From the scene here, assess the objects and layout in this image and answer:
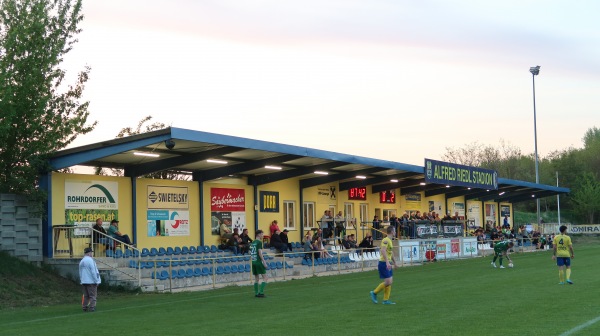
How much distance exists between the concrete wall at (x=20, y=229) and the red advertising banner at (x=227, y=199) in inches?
366

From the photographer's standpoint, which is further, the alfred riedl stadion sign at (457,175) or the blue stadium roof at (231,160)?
the alfred riedl stadion sign at (457,175)

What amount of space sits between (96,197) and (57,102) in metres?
3.72

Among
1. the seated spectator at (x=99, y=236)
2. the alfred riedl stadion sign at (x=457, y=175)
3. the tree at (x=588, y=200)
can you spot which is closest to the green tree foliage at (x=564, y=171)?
the tree at (x=588, y=200)

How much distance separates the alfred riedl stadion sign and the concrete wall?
20.1 meters

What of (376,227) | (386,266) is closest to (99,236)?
(386,266)

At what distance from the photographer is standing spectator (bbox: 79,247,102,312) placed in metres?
17.0

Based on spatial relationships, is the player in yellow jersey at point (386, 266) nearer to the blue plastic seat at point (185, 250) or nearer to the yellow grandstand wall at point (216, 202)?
the blue plastic seat at point (185, 250)

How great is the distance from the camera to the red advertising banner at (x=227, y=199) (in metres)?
31.7

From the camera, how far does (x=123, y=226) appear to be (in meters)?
27.1

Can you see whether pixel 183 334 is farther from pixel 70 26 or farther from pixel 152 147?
pixel 70 26

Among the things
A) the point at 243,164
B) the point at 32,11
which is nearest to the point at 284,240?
the point at 243,164

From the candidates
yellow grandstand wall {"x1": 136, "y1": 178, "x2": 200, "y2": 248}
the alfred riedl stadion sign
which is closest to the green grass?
yellow grandstand wall {"x1": 136, "y1": 178, "x2": 200, "y2": 248}

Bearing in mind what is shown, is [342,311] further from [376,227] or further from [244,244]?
[376,227]

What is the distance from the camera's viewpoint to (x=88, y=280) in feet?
55.8
